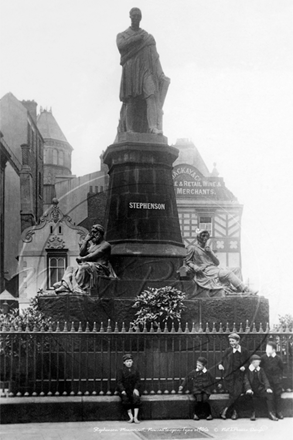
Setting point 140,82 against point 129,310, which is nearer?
point 129,310

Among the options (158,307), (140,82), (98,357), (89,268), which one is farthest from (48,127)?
(98,357)

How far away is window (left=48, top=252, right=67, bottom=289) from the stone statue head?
22.0 metres

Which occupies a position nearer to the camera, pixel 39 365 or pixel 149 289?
pixel 39 365

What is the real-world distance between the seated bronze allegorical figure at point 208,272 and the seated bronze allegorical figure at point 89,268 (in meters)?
1.50

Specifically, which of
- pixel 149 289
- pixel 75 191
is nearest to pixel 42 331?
pixel 149 289

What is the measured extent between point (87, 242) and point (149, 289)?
147 cm

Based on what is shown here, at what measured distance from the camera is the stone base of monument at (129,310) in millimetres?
12039

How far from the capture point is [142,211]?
44.5ft

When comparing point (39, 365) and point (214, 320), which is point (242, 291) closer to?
point (214, 320)

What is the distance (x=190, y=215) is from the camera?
3653 cm

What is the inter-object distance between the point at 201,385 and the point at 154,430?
1248mm

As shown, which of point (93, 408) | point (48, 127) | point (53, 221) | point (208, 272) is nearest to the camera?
point (93, 408)

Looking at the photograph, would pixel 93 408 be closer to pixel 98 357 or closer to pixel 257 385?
pixel 98 357

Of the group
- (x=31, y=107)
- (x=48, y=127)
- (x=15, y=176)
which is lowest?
(x=15, y=176)
